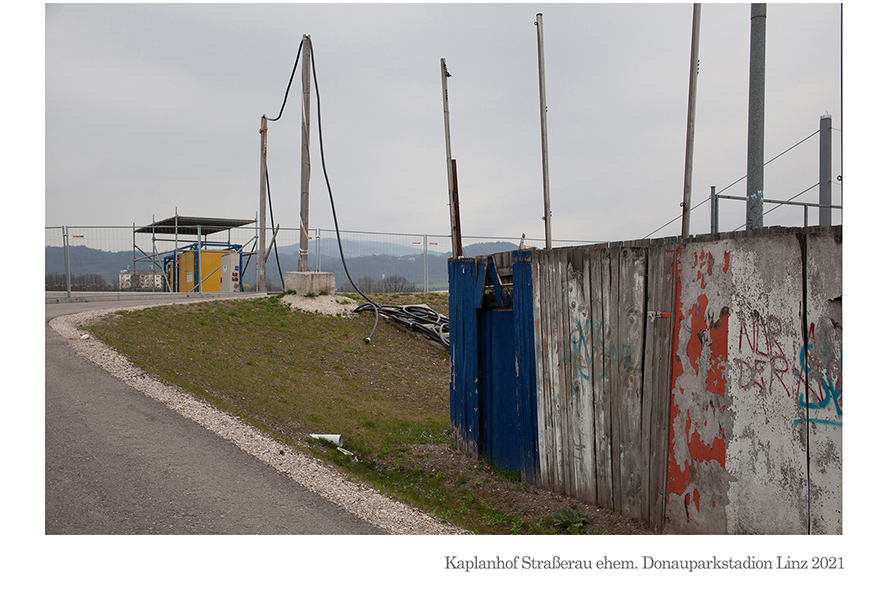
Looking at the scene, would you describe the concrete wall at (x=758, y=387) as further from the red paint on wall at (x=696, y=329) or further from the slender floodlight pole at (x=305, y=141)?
the slender floodlight pole at (x=305, y=141)

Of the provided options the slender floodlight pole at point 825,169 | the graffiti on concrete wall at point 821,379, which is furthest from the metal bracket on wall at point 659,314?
the slender floodlight pole at point 825,169

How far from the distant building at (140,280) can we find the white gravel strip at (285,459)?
13193 millimetres

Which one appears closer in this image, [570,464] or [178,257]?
[570,464]

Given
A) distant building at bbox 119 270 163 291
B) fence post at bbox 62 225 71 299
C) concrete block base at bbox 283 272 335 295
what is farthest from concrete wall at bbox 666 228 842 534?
distant building at bbox 119 270 163 291

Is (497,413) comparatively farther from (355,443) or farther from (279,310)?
(279,310)

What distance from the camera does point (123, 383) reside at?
6559 millimetres

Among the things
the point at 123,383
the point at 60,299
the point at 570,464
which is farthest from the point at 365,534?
the point at 60,299

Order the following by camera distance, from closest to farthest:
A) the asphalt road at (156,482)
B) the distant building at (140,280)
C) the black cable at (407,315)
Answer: the asphalt road at (156,482)
the black cable at (407,315)
the distant building at (140,280)

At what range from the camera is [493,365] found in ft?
18.8

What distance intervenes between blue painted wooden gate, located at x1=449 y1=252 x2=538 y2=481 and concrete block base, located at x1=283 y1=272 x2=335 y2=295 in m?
7.90

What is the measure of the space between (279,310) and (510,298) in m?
8.28

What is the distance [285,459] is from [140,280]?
19031 mm

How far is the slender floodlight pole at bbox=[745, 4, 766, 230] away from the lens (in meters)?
4.94

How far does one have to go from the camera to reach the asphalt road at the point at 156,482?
3.86m
